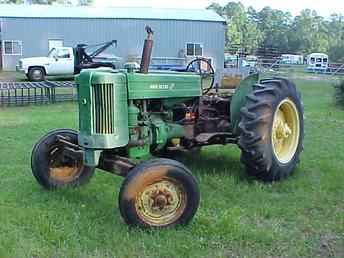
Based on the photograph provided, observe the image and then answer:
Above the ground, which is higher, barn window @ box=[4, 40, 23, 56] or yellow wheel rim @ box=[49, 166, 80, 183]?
barn window @ box=[4, 40, 23, 56]

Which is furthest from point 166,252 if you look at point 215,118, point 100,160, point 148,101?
point 215,118

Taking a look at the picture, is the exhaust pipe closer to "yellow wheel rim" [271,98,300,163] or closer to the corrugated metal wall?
"yellow wheel rim" [271,98,300,163]

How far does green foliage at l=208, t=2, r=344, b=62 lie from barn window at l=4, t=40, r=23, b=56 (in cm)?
3895

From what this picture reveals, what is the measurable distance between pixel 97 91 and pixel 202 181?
1.82 metres

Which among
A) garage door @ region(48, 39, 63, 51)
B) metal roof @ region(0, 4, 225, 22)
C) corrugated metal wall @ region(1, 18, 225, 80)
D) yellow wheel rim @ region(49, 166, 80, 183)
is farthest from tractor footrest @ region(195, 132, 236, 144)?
metal roof @ region(0, 4, 225, 22)

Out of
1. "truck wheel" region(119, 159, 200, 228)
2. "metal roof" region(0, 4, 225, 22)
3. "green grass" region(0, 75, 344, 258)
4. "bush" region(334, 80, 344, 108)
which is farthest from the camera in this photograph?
"metal roof" region(0, 4, 225, 22)

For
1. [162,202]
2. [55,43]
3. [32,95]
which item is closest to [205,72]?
[162,202]

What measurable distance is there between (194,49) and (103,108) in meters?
30.8

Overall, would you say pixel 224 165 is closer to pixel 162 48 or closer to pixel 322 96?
pixel 322 96

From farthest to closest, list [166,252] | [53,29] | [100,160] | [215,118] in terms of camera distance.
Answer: [53,29] → [215,118] → [100,160] → [166,252]

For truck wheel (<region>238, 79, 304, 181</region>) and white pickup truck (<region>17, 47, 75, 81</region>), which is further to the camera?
white pickup truck (<region>17, 47, 75, 81</region>)

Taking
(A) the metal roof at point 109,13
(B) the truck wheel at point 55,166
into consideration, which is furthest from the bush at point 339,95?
(A) the metal roof at point 109,13

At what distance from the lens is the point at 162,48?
3447cm

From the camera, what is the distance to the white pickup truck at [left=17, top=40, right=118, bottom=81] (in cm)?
2341
